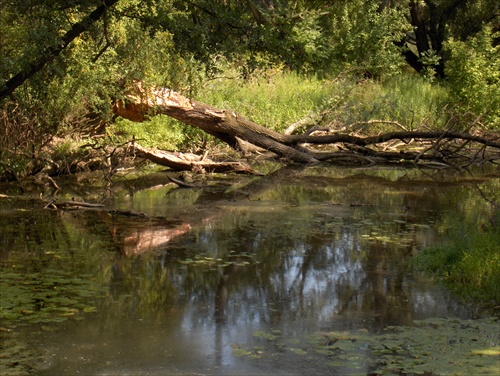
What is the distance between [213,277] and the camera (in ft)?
30.3

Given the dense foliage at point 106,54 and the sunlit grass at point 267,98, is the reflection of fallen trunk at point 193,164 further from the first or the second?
the sunlit grass at point 267,98

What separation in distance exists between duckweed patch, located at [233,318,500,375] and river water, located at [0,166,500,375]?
0.18 ft

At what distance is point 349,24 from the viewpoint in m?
30.8

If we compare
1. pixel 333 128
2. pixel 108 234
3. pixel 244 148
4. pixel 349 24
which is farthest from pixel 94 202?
pixel 349 24

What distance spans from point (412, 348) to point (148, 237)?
5.55 meters

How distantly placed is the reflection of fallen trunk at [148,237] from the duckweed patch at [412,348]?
386cm

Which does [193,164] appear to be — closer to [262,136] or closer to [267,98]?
[262,136]

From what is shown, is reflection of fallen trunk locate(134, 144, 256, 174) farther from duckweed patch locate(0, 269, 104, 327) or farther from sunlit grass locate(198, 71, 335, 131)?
duckweed patch locate(0, 269, 104, 327)

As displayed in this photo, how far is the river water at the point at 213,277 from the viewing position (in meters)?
6.61

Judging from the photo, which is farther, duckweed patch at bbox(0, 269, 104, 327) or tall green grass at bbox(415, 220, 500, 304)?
tall green grass at bbox(415, 220, 500, 304)

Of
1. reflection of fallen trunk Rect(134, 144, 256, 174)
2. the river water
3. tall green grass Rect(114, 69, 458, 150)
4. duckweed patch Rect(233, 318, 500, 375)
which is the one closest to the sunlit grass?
tall green grass Rect(114, 69, 458, 150)

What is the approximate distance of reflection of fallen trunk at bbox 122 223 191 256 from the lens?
35.0 feet

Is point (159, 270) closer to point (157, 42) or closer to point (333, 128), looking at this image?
point (157, 42)

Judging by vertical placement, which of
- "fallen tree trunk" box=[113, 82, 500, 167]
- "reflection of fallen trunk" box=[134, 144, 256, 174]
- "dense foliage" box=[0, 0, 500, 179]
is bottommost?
"reflection of fallen trunk" box=[134, 144, 256, 174]
